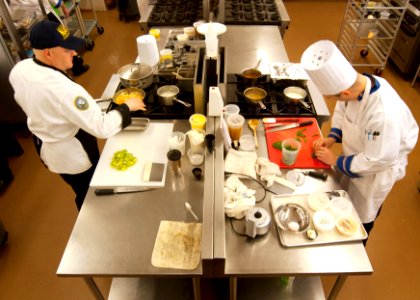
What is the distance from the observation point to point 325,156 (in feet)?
5.39

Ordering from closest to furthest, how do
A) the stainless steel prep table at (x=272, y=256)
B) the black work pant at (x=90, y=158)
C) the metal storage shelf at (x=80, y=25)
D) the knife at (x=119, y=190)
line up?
the stainless steel prep table at (x=272, y=256), the knife at (x=119, y=190), the black work pant at (x=90, y=158), the metal storage shelf at (x=80, y=25)

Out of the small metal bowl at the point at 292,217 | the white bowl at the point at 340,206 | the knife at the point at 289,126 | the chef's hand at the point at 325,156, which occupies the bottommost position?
the small metal bowl at the point at 292,217

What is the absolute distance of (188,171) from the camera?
1.66m

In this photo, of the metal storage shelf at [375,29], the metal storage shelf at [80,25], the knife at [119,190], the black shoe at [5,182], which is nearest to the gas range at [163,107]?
the knife at [119,190]

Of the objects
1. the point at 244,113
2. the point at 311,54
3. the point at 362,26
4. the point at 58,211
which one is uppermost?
the point at 311,54

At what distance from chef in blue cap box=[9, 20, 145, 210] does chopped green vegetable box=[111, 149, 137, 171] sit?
0.47ft

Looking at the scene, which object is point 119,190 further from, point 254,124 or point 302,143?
point 302,143

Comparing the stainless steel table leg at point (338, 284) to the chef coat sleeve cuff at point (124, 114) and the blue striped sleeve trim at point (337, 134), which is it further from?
the chef coat sleeve cuff at point (124, 114)

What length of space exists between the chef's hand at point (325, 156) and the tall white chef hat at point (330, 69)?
1.08 ft

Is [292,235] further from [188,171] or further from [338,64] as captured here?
[338,64]

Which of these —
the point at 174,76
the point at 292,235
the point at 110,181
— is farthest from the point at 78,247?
the point at 174,76

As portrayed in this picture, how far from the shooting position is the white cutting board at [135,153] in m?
1.60

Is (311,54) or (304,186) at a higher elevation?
(311,54)

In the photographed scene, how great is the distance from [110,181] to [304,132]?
114 cm
